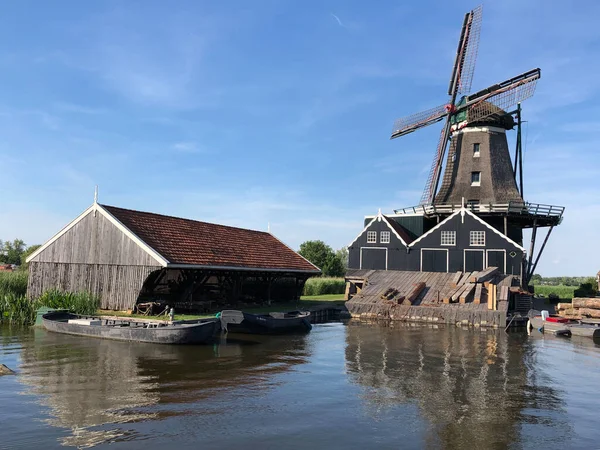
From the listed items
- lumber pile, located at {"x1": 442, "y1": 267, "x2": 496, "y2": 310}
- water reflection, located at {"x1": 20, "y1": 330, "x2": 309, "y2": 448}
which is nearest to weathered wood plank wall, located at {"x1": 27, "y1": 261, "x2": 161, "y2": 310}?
water reflection, located at {"x1": 20, "y1": 330, "x2": 309, "y2": 448}

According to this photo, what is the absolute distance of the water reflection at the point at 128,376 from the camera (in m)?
10.1

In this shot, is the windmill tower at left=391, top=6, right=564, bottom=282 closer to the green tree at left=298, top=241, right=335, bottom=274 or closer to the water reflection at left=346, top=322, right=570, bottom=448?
the water reflection at left=346, top=322, right=570, bottom=448

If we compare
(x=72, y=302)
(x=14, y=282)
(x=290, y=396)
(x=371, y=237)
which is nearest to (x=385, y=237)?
(x=371, y=237)

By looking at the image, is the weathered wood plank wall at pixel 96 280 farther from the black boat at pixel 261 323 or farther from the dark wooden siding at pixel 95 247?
the black boat at pixel 261 323

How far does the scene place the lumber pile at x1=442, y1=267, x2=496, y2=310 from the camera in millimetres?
29525

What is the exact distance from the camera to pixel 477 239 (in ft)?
116

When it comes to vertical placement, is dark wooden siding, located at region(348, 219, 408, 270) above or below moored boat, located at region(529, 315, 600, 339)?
above

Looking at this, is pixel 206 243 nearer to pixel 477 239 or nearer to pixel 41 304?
pixel 41 304

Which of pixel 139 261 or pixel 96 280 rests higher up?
pixel 139 261

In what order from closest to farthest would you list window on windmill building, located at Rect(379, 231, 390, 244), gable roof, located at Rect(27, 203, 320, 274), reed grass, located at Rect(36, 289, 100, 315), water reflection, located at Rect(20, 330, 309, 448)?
water reflection, located at Rect(20, 330, 309, 448) → reed grass, located at Rect(36, 289, 100, 315) → gable roof, located at Rect(27, 203, 320, 274) → window on windmill building, located at Rect(379, 231, 390, 244)

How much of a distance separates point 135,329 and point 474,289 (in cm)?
2185

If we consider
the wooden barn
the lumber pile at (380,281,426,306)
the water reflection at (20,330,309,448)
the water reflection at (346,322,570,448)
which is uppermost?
the wooden barn

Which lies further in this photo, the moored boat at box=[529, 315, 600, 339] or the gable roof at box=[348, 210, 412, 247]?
the gable roof at box=[348, 210, 412, 247]

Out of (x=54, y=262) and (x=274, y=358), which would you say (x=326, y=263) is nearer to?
(x=54, y=262)
